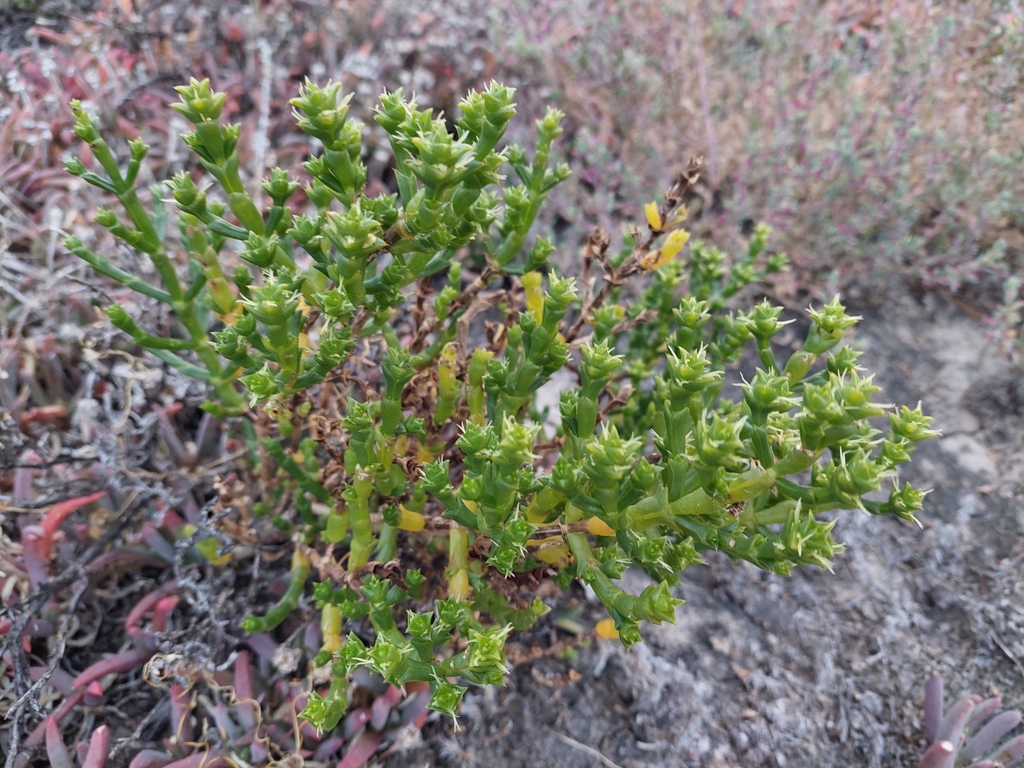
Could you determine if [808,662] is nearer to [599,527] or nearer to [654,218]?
[599,527]

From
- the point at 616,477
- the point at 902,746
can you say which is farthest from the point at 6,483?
the point at 902,746

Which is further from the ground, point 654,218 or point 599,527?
point 654,218

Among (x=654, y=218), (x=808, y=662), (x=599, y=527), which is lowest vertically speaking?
(x=808, y=662)

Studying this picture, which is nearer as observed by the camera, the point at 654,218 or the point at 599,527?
the point at 599,527

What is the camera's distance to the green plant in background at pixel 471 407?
1.12 metres

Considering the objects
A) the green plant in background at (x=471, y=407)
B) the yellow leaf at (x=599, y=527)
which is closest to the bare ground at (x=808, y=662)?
the green plant in background at (x=471, y=407)

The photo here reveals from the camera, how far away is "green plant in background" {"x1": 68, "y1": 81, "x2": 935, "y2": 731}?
44.2 inches

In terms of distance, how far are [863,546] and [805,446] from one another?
1.53 meters

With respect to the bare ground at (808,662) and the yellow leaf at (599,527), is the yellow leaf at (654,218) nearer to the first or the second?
the yellow leaf at (599,527)

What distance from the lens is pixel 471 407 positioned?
1530mm

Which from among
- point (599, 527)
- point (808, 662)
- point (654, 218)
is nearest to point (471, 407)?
point (599, 527)

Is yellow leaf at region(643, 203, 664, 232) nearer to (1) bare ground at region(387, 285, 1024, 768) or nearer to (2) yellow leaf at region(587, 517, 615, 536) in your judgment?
(2) yellow leaf at region(587, 517, 615, 536)

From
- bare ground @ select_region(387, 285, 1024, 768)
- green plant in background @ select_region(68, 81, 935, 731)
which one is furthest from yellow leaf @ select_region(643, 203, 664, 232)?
bare ground @ select_region(387, 285, 1024, 768)

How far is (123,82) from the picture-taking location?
3.17 m
